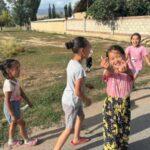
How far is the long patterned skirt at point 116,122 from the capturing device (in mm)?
5324

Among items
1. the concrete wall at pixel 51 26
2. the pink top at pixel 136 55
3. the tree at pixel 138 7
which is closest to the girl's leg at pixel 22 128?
the pink top at pixel 136 55

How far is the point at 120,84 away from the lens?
5336 millimetres

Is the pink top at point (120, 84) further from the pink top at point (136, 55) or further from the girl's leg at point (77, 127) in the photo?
the pink top at point (136, 55)

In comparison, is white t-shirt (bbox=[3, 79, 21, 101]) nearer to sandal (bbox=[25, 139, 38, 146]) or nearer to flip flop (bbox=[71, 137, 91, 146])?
sandal (bbox=[25, 139, 38, 146])

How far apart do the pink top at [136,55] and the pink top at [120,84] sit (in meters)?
3.28

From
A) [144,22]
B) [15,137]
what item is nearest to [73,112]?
[15,137]

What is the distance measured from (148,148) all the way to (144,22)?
22.6 meters

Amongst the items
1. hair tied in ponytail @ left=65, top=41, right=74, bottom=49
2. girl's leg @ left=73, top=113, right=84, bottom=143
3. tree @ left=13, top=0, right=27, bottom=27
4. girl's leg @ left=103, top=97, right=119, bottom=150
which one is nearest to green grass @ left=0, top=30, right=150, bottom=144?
girl's leg @ left=73, top=113, right=84, bottom=143

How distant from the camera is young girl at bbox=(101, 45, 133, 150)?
17.3 feet

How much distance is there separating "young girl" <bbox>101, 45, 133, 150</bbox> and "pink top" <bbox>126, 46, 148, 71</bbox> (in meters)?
3.27

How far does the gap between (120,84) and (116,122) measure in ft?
1.57

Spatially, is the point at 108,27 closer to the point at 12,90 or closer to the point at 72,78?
the point at 12,90

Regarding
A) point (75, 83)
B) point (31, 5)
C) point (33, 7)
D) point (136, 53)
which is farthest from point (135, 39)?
point (33, 7)

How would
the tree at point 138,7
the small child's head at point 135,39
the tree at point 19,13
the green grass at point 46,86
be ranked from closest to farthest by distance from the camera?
the green grass at point 46,86, the small child's head at point 135,39, the tree at point 138,7, the tree at point 19,13
